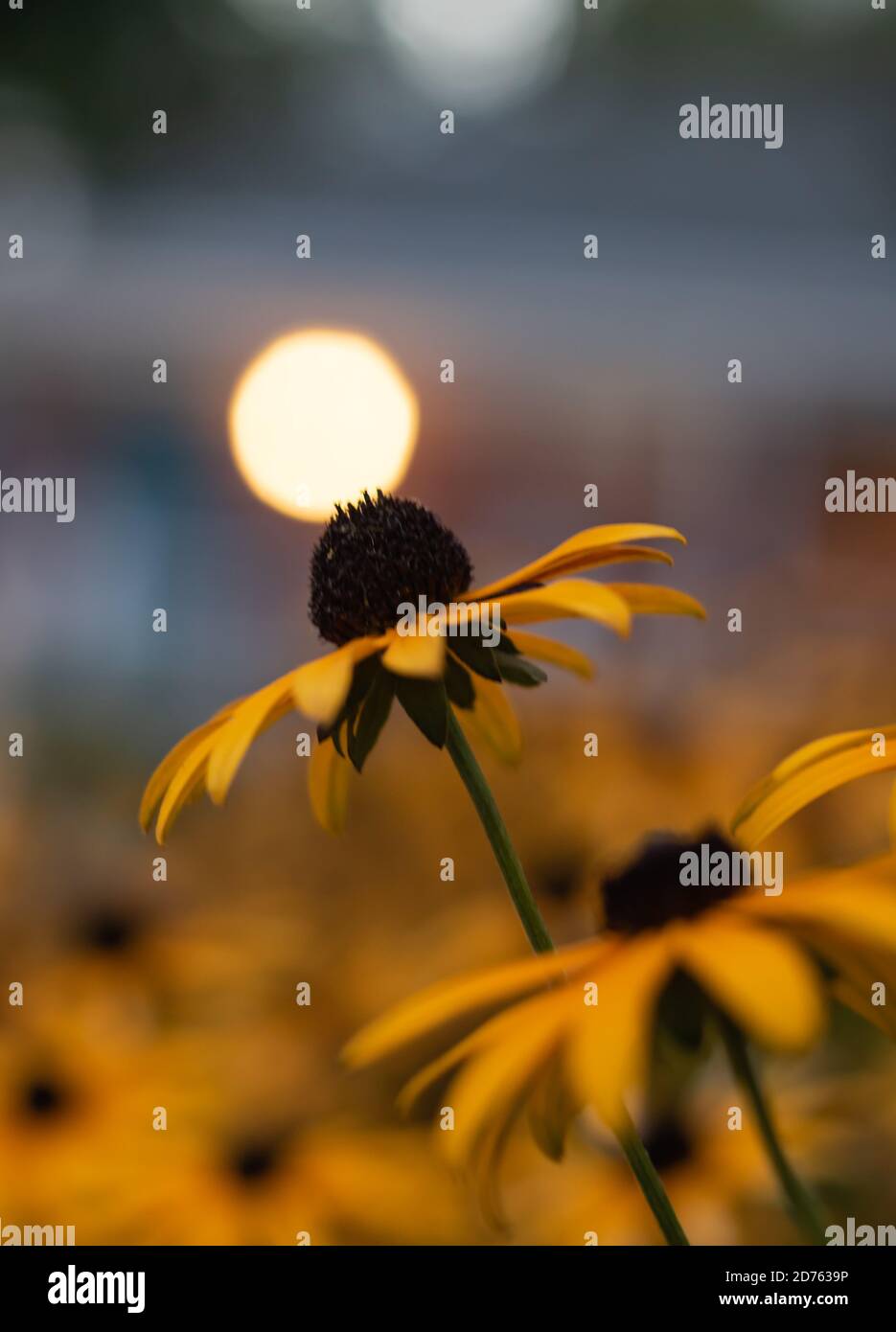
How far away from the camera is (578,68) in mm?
1248

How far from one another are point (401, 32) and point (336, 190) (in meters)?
0.17

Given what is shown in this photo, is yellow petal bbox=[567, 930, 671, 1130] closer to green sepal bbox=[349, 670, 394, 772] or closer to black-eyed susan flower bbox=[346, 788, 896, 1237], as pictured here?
black-eyed susan flower bbox=[346, 788, 896, 1237]

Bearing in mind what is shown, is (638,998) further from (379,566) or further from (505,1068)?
(379,566)

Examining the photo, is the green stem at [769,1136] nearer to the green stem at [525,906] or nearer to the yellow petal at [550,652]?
the green stem at [525,906]

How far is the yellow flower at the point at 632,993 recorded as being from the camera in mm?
247

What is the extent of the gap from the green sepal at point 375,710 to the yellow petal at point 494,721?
4cm

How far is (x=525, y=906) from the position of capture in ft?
1.03

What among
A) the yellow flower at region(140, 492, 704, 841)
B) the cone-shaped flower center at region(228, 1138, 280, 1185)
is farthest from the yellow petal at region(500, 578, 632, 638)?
the cone-shaped flower center at region(228, 1138, 280, 1185)

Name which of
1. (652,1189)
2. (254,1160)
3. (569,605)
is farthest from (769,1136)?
(254,1160)

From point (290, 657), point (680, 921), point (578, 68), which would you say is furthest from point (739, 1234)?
point (578, 68)

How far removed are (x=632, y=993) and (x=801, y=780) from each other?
4.6 inches

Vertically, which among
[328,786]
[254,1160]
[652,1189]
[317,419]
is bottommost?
[254,1160]

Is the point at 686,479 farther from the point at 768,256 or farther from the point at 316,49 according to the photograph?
the point at 316,49

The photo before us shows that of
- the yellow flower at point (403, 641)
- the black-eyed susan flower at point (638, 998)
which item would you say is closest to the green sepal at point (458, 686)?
the yellow flower at point (403, 641)
